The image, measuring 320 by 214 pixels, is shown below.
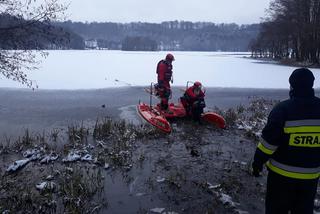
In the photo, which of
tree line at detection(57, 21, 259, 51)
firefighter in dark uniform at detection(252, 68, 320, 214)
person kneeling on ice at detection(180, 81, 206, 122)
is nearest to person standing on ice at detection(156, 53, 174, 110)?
person kneeling on ice at detection(180, 81, 206, 122)

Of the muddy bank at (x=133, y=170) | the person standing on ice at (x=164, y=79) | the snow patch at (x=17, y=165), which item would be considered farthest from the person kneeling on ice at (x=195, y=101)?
the snow patch at (x=17, y=165)

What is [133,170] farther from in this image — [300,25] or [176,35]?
[176,35]

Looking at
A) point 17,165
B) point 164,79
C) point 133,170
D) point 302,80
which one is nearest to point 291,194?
point 302,80

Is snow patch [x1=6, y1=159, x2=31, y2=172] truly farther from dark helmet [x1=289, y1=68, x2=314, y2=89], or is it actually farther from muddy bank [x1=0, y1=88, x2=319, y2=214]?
dark helmet [x1=289, y1=68, x2=314, y2=89]

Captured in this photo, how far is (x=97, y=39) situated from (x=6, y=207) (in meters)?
138

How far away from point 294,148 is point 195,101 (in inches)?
264

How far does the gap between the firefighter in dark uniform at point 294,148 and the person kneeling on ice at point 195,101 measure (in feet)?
21.2

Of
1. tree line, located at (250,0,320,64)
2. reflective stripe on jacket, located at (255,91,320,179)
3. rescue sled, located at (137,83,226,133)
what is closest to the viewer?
reflective stripe on jacket, located at (255,91,320,179)

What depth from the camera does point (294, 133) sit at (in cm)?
352

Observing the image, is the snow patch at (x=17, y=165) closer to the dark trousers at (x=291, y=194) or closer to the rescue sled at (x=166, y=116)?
the rescue sled at (x=166, y=116)

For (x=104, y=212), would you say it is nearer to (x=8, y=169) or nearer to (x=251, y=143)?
(x=8, y=169)

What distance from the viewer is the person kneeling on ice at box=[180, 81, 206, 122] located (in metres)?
10.2

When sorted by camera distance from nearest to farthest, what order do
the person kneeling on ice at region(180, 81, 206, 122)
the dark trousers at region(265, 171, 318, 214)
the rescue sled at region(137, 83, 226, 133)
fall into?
the dark trousers at region(265, 171, 318, 214) < the rescue sled at region(137, 83, 226, 133) < the person kneeling on ice at region(180, 81, 206, 122)

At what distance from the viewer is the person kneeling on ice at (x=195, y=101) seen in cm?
1016
